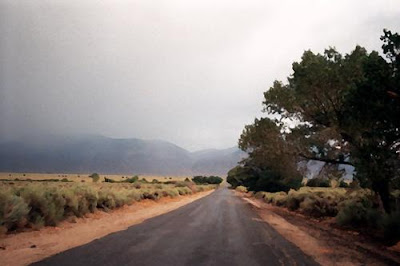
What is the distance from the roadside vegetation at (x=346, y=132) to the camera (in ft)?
44.8

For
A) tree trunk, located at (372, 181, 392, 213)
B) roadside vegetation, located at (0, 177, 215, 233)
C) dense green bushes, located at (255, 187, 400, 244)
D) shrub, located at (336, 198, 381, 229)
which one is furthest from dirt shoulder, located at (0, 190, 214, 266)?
tree trunk, located at (372, 181, 392, 213)

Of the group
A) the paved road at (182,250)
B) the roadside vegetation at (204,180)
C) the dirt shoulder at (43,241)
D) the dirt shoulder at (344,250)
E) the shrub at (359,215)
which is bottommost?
the dirt shoulder at (344,250)

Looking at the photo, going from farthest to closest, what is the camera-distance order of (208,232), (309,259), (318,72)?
(318,72), (208,232), (309,259)

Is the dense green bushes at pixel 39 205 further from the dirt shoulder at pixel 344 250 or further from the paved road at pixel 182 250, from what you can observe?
the dirt shoulder at pixel 344 250

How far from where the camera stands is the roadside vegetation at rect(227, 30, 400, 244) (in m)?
13.6

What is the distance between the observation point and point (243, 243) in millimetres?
11844

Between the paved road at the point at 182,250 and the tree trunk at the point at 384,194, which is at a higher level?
the tree trunk at the point at 384,194

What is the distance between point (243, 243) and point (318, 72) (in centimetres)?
1268

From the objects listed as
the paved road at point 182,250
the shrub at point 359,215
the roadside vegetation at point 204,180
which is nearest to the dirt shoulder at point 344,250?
the paved road at point 182,250

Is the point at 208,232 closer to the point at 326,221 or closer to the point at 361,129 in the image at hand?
the point at 361,129

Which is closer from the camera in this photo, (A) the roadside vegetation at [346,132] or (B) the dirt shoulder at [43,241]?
(B) the dirt shoulder at [43,241]

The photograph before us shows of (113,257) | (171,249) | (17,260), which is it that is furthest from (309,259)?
(17,260)

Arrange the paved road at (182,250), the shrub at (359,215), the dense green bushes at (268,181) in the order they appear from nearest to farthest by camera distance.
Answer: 1. the paved road at (182,250)
2. the shrub at (359,215)
3. the dense green bushes at (268,181)

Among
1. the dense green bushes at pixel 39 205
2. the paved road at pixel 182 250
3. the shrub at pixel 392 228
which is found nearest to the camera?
the paved road at pixel 182 250
